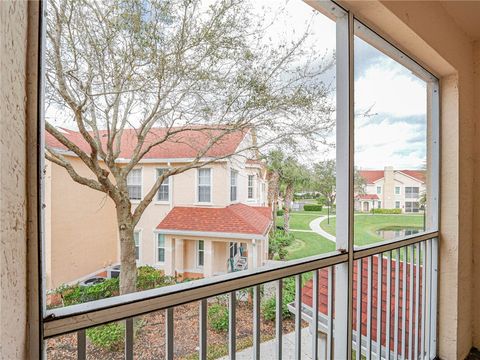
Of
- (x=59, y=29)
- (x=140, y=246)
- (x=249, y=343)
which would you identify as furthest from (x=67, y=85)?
(x=249, y=343)

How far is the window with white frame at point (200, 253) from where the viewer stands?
96cm

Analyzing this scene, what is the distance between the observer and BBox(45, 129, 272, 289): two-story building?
2.34ft

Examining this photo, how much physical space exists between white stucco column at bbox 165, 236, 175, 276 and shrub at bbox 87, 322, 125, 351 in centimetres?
19

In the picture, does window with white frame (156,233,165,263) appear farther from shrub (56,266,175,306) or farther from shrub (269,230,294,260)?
shrub (269,230,294,260)

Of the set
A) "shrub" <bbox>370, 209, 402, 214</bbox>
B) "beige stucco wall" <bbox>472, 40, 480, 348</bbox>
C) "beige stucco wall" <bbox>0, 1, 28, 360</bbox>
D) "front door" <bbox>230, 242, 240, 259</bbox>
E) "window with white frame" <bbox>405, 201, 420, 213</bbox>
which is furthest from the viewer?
"beige stucco wall" <bbox>472, 40, 480, 348</bbox>

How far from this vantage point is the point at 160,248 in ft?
2.91

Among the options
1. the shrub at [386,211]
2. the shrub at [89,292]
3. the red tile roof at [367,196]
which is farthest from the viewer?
the shrub at [386,211]

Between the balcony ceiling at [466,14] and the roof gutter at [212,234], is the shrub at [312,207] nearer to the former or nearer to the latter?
the roof gutter at [212,234]

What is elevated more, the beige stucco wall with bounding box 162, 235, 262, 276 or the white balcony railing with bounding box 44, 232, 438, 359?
the beige stucco wall with bounding box 162, 235, 262, 276

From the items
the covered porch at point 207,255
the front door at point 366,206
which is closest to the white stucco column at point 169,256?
the covered porch at point 207,255

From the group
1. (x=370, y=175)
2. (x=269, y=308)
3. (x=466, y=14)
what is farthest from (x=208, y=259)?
(x=466, y=14)

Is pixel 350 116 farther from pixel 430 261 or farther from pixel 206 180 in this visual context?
pixel 430 261

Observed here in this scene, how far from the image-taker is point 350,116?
1343 mm

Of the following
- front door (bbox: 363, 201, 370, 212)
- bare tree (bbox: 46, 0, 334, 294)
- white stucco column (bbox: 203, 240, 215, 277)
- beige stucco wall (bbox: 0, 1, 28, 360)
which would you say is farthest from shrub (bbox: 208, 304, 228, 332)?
front door (bbox: 363, 201, 370, 212)
